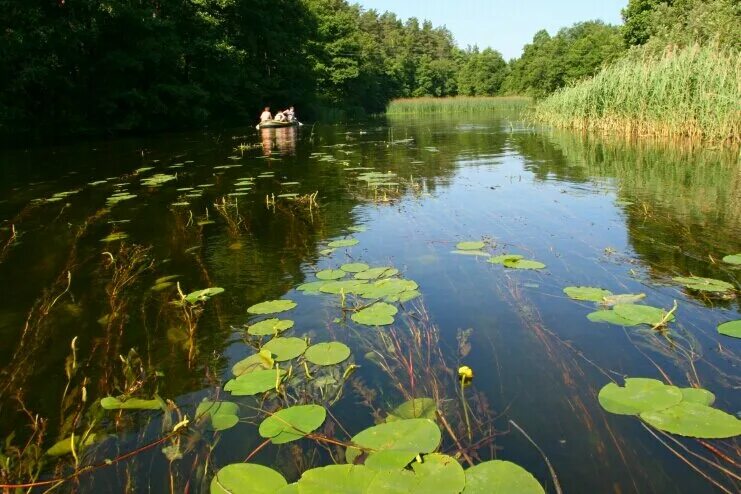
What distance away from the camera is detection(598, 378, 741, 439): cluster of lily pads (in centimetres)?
153

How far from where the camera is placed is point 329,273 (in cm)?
323

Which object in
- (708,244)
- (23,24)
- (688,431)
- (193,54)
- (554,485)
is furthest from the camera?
(193,54)

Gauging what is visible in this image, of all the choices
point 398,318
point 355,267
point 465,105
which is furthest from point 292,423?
point 465,105

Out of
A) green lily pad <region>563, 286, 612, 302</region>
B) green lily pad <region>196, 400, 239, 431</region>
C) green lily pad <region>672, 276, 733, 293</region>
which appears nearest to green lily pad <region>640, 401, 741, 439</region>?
green lily pad <region>563, 286, 612, 302</region>

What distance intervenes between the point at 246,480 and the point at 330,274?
190 cm

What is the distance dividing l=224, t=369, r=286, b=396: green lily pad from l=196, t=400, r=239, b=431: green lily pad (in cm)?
7

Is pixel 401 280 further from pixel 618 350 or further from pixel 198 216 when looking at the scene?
pixel 198 216

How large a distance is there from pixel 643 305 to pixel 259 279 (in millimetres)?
2300

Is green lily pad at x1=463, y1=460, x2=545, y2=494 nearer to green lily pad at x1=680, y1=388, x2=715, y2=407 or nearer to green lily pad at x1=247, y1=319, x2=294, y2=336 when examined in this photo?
green lily pad at x1=680, y1=388, x2=715, y2=407

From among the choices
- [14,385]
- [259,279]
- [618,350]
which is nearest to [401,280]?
[259,279]

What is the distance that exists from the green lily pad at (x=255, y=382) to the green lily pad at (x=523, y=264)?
185cm

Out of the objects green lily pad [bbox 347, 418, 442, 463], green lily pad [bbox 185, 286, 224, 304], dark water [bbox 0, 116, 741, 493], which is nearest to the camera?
green lily pad [bbox 347, 418, 442, 463]

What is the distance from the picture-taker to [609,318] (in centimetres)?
239

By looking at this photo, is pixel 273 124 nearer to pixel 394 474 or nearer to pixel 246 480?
pixel 246 480
